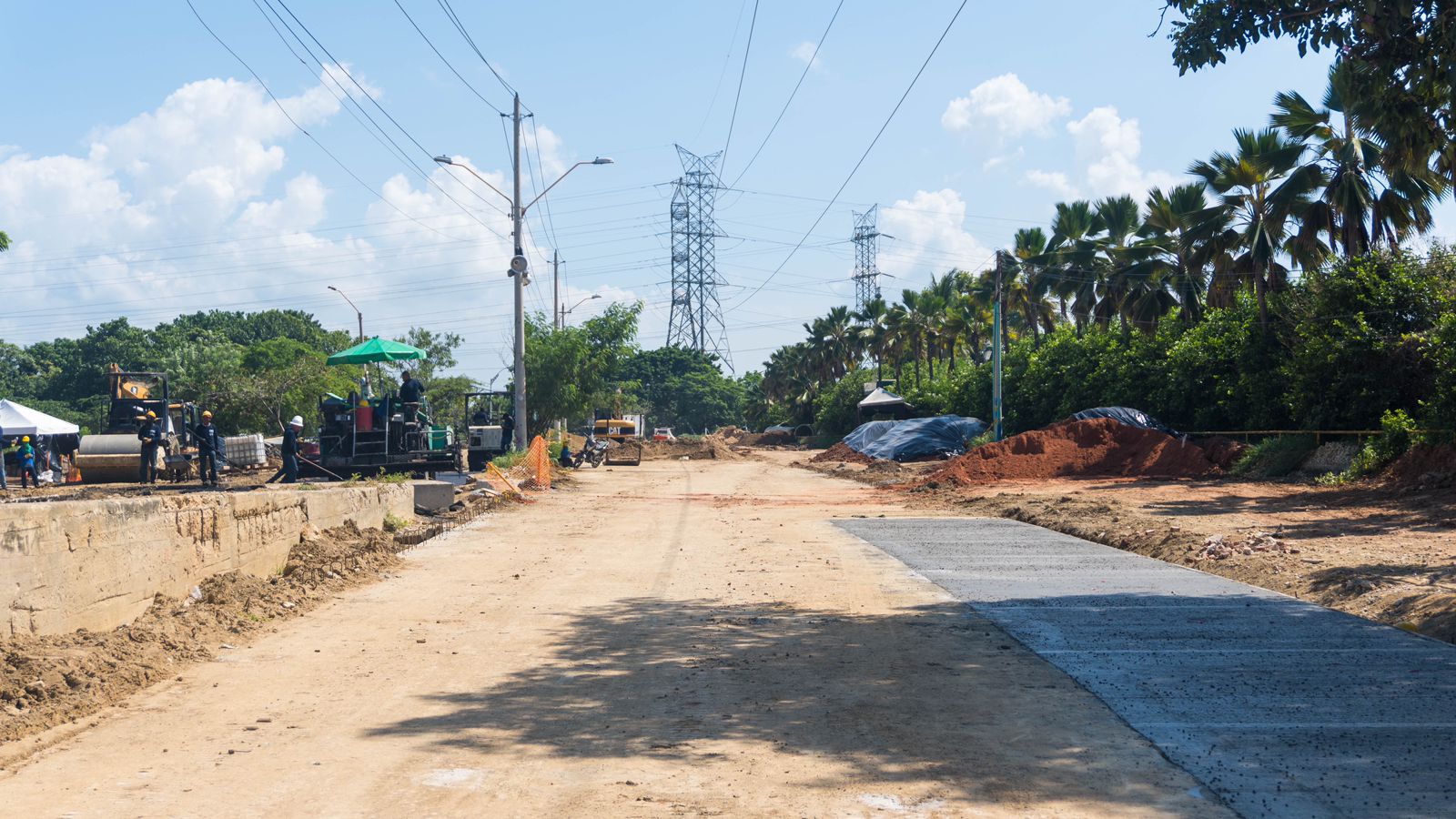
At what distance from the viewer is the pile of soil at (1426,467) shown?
65.5ft

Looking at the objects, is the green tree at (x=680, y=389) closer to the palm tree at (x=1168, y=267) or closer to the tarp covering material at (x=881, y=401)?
the tarp covering material at (x=881, y=401)

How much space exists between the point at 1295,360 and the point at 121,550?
26041 mm

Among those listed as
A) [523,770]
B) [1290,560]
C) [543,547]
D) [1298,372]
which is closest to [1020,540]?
[1290,560]

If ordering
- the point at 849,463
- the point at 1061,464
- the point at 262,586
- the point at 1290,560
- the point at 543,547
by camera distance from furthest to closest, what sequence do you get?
the point at 849,463 < the point at 1061,464 < the point at 543,547 < the point at 1290,560 < the point at 262,586

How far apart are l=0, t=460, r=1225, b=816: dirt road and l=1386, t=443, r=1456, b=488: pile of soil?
1359 centimetres

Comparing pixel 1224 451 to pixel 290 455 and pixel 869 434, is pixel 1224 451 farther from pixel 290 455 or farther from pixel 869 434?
→ pixel 290 455

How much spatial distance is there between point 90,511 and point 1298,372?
85.2 feet

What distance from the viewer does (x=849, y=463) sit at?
47.6 meters

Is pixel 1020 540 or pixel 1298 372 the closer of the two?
pixel 1020 540

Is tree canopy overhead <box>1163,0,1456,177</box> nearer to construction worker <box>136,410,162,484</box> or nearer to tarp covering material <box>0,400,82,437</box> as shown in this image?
construction worker <box>136,410,162,484</box>

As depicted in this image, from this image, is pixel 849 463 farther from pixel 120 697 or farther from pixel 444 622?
pixel 120 697

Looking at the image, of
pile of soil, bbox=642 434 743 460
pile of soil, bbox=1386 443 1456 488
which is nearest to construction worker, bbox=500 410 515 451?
pile of soil, bbox=642 434 743 460

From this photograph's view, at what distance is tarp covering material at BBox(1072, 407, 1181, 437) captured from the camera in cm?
3388

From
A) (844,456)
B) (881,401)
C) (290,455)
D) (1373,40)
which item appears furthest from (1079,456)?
(881,401)
